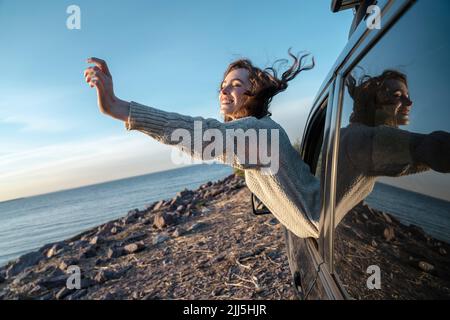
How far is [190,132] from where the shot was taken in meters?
1.61

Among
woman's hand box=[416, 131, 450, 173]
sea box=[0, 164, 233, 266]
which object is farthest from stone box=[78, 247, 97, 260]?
sea box=[0, 164, 233, 266]

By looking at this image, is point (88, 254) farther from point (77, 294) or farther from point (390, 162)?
point (390, 162)

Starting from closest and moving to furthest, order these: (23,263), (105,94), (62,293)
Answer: (105,94), (62,293), (23,263)

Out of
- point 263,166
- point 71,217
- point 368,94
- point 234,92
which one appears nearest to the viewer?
point 368,94

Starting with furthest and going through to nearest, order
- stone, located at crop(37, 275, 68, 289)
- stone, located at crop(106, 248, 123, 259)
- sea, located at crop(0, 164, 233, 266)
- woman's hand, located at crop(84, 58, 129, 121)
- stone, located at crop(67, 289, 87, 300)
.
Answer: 1. sea, located at crop(0, 164, 233, 266)
2. stone, located at crop(106, 248, 123, 259)
3. stone, located at crop(37, 275, 68, 289)
4. stone, located at crop(67, 289, 87, 300)
5. woman's hand, located at crop(84, 58, 129, 121)

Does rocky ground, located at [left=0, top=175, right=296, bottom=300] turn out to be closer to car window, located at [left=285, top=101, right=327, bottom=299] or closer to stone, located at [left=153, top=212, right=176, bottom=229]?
stone, located at [left=153, top=212, right=176, bottom=229]

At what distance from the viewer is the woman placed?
5.24ft

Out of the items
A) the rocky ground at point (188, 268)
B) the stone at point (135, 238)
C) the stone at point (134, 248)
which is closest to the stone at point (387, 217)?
the rocky ground at point (188, 268)

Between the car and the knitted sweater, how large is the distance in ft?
0.86

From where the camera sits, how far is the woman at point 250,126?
1598 mm

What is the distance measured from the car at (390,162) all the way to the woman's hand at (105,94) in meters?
1.01

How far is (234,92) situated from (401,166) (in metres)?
1.60

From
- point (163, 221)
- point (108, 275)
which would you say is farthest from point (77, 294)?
point (163, 221)
